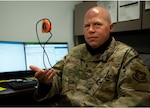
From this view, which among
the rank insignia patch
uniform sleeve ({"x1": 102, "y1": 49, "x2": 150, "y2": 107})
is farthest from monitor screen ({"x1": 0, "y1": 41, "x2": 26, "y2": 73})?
the rank insignia patch

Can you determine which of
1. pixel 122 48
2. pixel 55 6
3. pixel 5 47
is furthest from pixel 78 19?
pixel 122 48

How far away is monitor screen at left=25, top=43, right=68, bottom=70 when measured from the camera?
186 centimetres

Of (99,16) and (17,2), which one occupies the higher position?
(17,2)

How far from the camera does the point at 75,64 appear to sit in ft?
4.44

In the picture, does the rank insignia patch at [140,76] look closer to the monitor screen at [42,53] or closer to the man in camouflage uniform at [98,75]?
the man in camouflage uniform at [98,75]

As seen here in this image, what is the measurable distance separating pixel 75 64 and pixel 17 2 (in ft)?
3.33

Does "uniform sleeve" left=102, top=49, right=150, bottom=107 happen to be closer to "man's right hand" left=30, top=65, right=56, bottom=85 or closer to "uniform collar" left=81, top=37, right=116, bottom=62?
"uniform collar" left=81, top=37, right=116, bottom=62

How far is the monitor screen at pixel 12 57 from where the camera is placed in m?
1.66

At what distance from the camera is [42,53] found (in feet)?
6.37

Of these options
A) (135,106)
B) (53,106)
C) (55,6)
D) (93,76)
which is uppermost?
(55,6)

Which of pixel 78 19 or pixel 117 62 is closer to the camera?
pixel 117 62

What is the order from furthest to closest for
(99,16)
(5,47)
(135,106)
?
(5,47)
(99,16)
(135,106)

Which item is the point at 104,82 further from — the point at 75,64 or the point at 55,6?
the point at 55,6

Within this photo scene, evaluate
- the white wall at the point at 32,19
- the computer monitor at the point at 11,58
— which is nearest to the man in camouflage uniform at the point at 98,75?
the computer monitor at the point at 11,58
